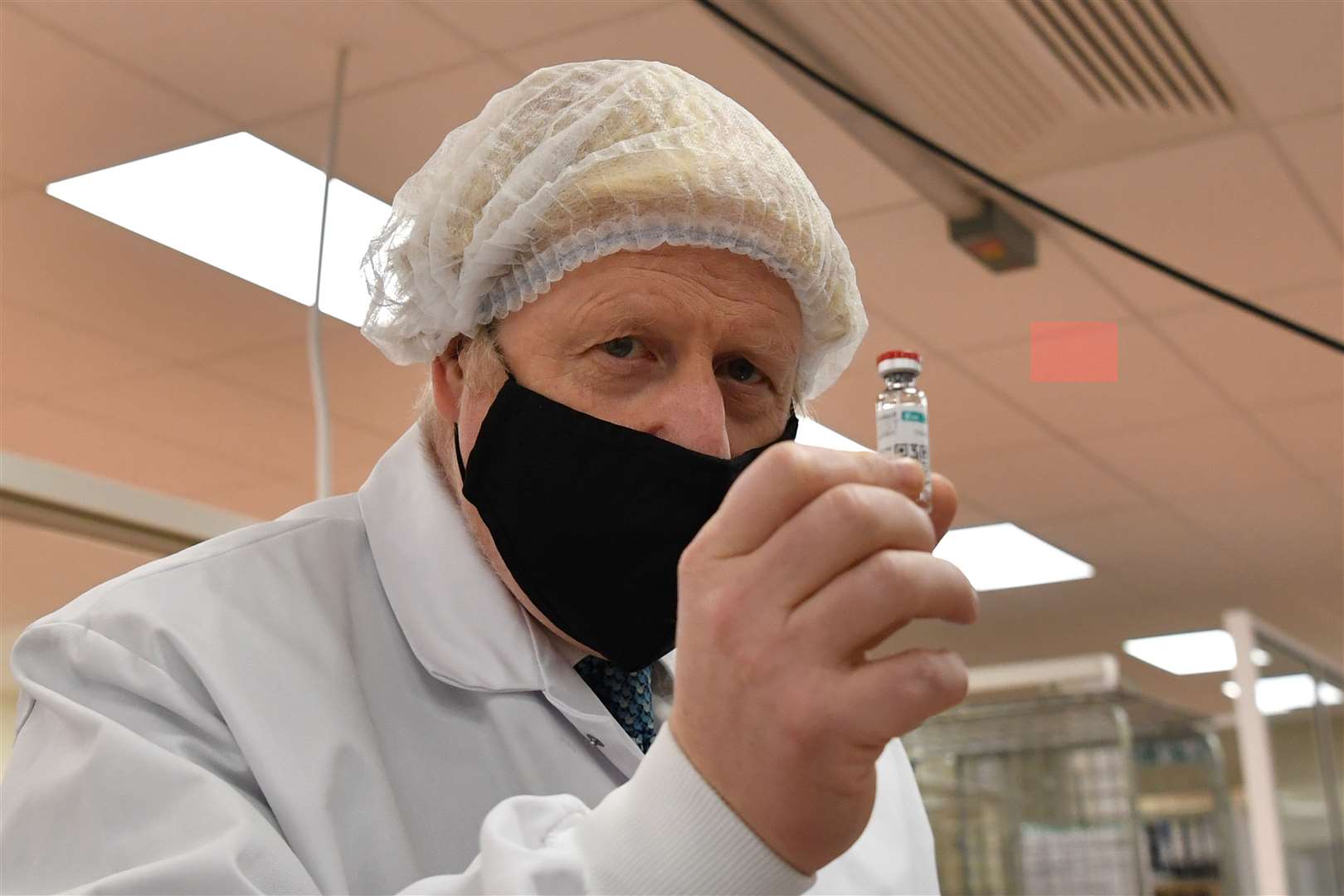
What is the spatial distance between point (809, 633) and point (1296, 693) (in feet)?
12.4

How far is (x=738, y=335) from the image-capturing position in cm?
119

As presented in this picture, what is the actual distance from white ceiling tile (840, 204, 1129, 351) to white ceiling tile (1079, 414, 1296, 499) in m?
0.97

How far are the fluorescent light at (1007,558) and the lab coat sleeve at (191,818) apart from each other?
5.23 m

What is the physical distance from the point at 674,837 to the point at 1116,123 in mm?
2617

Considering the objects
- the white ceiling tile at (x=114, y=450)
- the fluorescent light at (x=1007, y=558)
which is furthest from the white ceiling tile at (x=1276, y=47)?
the white ceiling tile at (x=114, y=450)

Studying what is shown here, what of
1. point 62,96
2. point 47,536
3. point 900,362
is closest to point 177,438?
point 62,96

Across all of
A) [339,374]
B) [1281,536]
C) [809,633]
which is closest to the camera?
[809,633]

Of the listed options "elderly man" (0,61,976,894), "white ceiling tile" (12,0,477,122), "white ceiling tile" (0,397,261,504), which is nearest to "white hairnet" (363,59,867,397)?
"elderly man" (0,61,976,894)

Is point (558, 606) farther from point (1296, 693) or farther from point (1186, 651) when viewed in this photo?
point (1186, 651)

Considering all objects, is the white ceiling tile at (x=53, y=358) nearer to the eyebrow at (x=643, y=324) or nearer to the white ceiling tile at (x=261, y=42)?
the white ceiling tile at (x=261, y=42)

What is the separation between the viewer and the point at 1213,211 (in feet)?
11.0

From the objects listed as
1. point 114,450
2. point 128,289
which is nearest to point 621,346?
point 128,289

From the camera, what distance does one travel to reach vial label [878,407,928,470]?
0.81 meters

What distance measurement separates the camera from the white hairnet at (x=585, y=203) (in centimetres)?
120
